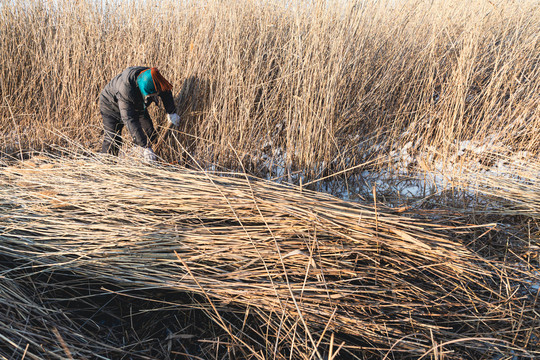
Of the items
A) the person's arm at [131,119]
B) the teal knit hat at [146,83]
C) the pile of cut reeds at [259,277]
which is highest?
the teal knit hat at [146,83]

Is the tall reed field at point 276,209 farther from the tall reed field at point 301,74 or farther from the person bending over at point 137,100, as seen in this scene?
the person bending over at point 137,100

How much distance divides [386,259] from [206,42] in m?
2.41

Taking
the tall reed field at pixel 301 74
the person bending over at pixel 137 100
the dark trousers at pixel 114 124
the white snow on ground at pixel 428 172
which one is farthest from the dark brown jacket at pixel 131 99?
the white snow on ground at pixel 428 172

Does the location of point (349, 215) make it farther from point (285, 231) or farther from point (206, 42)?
point (206, 42)

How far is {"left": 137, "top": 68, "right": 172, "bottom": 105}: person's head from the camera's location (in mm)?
2406

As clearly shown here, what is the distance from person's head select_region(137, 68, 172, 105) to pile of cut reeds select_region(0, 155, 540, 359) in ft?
4.27

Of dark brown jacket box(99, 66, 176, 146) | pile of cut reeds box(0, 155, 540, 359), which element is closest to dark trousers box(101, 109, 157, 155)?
dark brown jacket box(99, 66, 176, 146)

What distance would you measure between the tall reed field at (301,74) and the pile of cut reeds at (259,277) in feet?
2.82

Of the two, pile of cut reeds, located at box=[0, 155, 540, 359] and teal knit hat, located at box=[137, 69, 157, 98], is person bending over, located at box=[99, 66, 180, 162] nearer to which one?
teal knit hat, located at box=[137, 69, 157, 98]

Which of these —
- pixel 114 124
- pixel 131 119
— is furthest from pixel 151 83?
pixel 114 124

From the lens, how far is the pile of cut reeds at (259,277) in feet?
3.39

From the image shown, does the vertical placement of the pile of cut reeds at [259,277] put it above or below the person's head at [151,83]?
below

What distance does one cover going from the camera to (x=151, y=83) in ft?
7.95

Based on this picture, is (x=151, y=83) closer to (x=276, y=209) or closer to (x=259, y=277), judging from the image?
(x=276, y=209)
